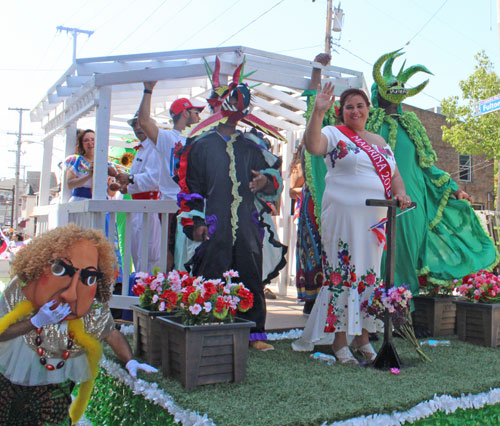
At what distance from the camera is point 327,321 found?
10.7 ft

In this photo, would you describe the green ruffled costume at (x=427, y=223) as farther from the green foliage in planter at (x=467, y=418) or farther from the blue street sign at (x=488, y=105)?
the blue street sign at (x=488, y=105)

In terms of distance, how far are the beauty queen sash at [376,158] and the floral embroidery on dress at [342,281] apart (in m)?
0.49

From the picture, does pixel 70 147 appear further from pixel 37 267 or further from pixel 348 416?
pixel 348 416

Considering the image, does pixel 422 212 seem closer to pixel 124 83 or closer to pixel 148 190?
pixel 148 190

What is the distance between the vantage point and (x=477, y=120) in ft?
56.3

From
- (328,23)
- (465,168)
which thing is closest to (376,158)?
(328,23)

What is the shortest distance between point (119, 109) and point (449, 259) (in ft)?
14.0

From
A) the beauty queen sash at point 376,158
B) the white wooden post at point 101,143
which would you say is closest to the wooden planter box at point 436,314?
the beauty queen sash at point 376,158

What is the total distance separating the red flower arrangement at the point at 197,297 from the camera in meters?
2.66

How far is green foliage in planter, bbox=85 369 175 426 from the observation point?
95.7 inches

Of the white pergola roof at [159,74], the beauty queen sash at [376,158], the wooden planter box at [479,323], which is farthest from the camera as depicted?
the white pergola roof at [159,74]

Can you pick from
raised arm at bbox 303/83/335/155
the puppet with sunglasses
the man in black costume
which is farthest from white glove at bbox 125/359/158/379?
raised arm at bbox 303/83/335/155

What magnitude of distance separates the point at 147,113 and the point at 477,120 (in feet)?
50.5

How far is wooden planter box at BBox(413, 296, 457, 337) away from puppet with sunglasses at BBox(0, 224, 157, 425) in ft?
9.34
